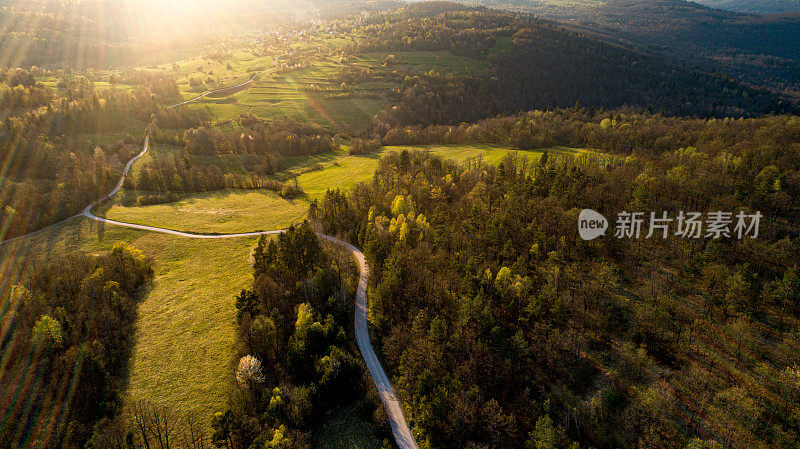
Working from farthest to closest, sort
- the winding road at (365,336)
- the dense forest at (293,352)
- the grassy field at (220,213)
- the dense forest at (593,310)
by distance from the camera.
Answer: the grassy field at (220,213) → the winding road at (365,336) → the dense forest at (293,352) → the dense forest at (593,310)

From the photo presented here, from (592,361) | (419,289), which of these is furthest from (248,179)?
(592,361)

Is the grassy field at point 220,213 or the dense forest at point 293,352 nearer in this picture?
the dense forest at point 293,352

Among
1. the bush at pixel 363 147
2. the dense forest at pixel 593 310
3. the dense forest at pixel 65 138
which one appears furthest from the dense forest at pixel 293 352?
the bush at pixel 363 147

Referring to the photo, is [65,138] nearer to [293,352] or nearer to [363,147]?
[363,147]

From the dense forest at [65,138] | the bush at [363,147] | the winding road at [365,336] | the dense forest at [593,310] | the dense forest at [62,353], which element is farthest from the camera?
the bush at [363,147]

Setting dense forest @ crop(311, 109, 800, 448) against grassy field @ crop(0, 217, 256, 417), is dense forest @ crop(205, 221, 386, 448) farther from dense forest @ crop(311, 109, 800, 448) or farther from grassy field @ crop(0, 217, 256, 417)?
dense forest @ crop(311, 109, 800, 448)

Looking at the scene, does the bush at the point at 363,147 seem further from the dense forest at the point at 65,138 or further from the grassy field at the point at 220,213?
the dense forest at the point at 65,138

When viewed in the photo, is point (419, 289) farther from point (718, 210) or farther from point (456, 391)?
point (718, 210)
